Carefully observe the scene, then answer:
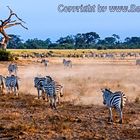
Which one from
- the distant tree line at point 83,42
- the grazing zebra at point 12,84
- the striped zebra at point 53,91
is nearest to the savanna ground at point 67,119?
the striped zebra at point 53,91

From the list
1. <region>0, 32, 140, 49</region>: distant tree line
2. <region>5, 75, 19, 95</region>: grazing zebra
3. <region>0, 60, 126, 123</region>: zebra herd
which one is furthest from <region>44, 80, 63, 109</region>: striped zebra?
Result: <region>0, 32, 140, 49</region>: distant tree line

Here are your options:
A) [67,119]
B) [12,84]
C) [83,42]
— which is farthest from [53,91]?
[83,42]

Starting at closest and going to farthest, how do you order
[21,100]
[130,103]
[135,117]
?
[135,117]
[130,103]
[21,100]

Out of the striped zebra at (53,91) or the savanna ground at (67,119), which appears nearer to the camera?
the savanna ground at (67,119)

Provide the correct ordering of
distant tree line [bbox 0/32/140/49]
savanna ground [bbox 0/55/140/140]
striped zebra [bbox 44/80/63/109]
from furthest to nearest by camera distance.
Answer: distant tree line [bbox 0/32/140/49]
striped zebra [bbox 44/80/63/109]
savanna ground [bbox 0/55/140/140]

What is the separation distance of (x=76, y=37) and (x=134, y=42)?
67.9 ft

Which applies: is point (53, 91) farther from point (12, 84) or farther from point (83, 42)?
point (83, 42)

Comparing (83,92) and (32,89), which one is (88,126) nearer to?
(83,92)

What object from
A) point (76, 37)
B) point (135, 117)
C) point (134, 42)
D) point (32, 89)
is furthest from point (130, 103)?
point (134, 42)

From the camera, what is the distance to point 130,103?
22828mm

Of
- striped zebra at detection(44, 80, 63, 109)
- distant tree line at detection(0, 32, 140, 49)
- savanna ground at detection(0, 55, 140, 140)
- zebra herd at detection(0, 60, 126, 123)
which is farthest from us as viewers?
distant tree line at detection(0, 32, 140, 49)

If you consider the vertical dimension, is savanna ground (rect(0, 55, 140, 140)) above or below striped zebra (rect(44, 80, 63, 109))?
below

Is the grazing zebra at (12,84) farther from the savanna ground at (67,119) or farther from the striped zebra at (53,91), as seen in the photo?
the striped zebra at (53,91)

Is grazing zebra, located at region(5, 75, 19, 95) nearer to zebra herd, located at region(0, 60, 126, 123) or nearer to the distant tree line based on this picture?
zebra herd, located at region(0, 60, 126, 123)
